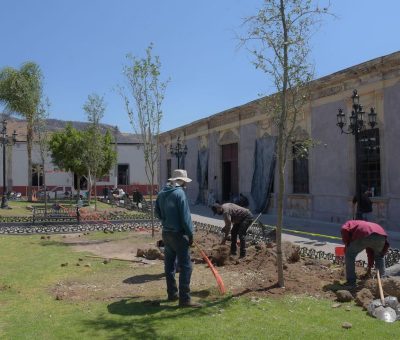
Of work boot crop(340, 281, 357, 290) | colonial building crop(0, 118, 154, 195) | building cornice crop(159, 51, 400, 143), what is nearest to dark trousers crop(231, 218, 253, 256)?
building cornice crop(159, 51, 400, 143)

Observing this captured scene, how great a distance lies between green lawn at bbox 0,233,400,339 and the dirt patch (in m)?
0.26

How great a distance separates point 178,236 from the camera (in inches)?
231

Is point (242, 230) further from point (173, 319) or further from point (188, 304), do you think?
point (173, 319)

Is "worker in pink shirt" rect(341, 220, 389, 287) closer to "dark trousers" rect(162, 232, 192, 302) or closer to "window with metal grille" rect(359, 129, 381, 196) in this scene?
"dark trousers" rect(162, 232, 192, 302)

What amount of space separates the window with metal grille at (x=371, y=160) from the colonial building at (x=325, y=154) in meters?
0.03

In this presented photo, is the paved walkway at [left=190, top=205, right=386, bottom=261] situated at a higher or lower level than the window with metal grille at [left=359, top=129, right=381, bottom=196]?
lower

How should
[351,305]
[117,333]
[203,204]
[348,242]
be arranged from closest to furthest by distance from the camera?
[117,333]
[351,305]
[348,242]
[203,204]

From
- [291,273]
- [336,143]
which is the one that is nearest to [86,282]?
[291,273]

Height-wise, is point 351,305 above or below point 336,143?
below

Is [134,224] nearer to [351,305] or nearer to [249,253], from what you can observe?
[249,253]

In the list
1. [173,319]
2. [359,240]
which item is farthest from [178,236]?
[359,240]

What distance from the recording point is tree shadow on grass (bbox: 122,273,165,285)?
7.47 m

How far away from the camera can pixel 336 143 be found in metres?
17.7

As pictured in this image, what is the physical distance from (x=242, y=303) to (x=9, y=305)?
9.67ft
